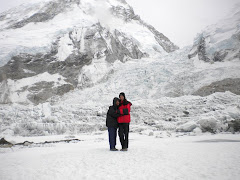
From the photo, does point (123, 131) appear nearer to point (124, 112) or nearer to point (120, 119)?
point (120, 119)

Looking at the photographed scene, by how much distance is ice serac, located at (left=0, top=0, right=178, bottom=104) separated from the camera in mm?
30188

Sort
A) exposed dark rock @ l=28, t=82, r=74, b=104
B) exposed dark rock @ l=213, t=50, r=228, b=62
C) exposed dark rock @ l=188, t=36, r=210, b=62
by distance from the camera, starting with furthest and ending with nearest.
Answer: exposed dark rock @ l=28, t=82, r=74, b=104
exposed dark rock @ l=188, t=36, r=210, b=62
exposed dark rock @ l=213, t=50, r=228, b=62

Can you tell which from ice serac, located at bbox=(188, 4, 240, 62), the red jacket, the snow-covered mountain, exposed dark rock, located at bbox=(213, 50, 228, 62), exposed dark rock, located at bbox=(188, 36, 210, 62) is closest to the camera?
the red jacket

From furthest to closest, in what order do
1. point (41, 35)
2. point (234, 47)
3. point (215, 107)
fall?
point (41, 35)
point (234, 47)
point (215, 107)

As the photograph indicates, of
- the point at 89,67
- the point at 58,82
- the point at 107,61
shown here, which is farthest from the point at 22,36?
the point at 107,61

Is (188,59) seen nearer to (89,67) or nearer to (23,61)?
(89,67)

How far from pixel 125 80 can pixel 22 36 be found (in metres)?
20.0

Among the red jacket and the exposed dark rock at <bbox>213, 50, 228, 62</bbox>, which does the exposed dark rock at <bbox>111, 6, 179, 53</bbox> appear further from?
the red jacket

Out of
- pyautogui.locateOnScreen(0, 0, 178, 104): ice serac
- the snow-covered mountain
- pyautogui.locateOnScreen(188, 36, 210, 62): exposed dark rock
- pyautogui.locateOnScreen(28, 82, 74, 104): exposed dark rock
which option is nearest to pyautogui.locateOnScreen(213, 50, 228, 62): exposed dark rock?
the snow-covered mountain

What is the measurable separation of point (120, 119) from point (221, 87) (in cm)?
1604

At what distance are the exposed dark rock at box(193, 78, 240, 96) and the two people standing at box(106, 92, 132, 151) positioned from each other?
15.2m

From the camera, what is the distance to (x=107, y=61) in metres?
36.2

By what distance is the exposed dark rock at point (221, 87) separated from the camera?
56.7ft

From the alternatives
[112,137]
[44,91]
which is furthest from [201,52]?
[112,137]
